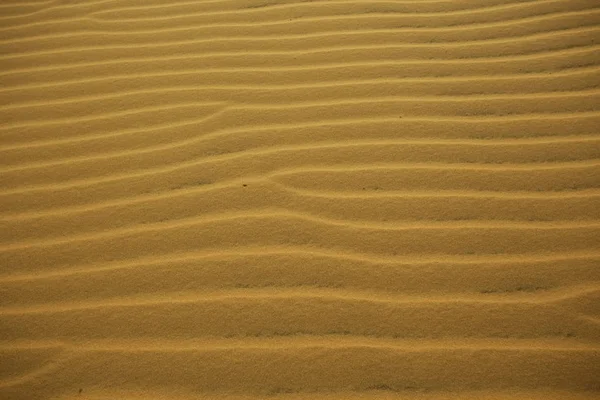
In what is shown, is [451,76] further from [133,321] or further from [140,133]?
[133,321]

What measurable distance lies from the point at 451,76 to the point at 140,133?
1.57m

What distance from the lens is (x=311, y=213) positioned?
1879mm

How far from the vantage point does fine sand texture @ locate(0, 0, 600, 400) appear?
60.0 inches

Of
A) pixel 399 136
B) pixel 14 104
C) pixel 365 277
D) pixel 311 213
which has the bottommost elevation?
pixel 365 277

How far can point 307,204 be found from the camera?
1.91 m

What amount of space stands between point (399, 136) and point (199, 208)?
0.95 m

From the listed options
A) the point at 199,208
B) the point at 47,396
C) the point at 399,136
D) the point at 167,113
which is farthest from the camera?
the point at 167,113

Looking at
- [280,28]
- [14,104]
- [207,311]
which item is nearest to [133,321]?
[207,311]

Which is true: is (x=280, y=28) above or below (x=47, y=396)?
above

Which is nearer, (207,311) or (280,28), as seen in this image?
(207,311)

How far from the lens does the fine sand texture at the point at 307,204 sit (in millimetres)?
1524

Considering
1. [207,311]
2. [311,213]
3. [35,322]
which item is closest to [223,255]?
[207,311]

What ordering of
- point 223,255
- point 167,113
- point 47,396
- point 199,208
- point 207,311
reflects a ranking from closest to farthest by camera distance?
point 47,396
point 207,311
point 223,255
point 199,208
point 167,113

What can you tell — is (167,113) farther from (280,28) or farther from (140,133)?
(280,28)
